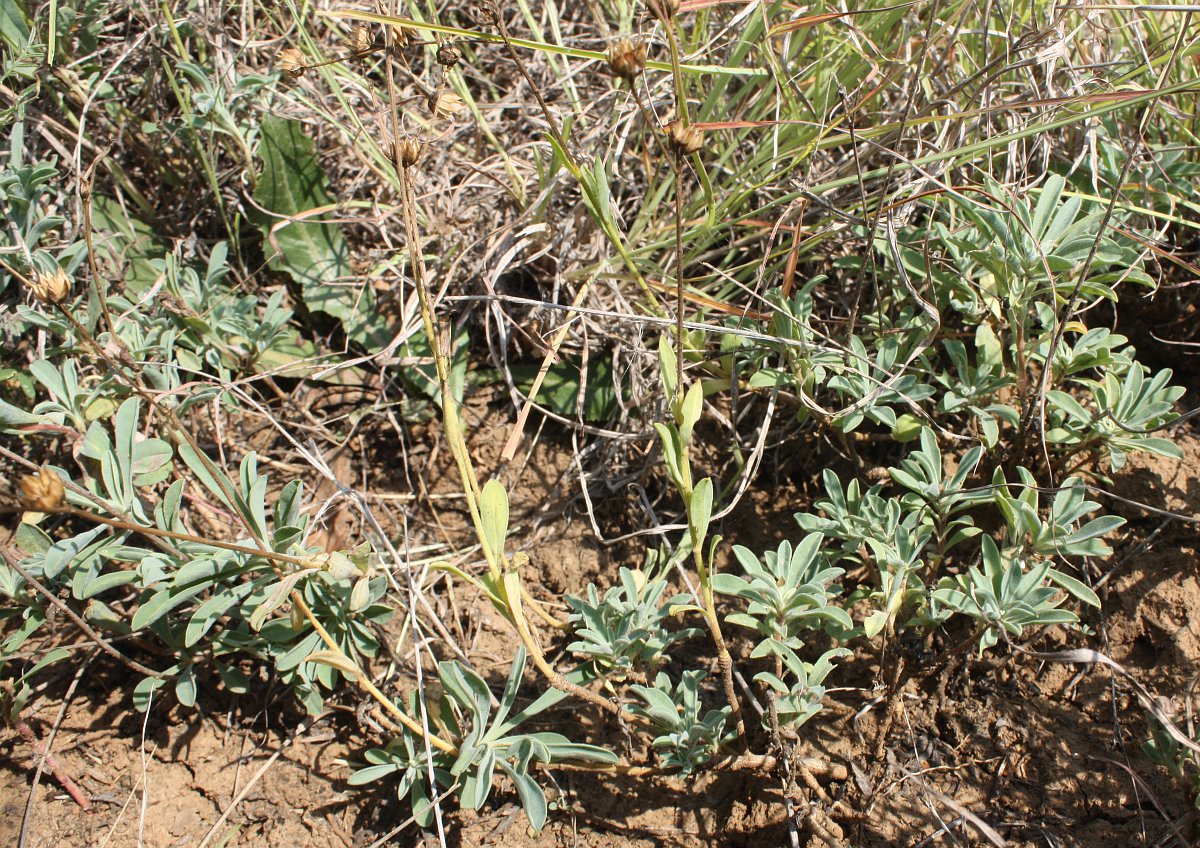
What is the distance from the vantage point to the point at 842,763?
1.75 m

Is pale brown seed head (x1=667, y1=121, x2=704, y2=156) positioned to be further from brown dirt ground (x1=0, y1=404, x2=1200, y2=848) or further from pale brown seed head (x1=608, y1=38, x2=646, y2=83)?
brown dirt ground (x1=0, y1=404, x2=1200, y2=848)

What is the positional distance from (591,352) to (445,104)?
2.30 ft

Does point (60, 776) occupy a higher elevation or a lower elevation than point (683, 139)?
lower

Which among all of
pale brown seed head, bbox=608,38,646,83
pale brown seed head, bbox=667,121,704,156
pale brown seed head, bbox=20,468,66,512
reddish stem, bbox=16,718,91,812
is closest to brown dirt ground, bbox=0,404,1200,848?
reddish stem, bbox=16,718,91,812

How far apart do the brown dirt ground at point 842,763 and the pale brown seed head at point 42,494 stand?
2.62 ft

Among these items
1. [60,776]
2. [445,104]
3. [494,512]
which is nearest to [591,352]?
[445,104]

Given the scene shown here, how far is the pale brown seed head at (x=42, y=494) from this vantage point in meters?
1.18

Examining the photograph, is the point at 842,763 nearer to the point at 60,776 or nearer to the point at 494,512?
the point at 494,512

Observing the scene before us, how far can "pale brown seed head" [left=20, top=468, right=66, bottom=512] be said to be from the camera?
118 centimetres

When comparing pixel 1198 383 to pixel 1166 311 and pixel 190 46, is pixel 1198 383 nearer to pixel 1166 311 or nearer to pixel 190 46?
pixel 1166 311

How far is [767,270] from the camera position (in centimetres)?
213

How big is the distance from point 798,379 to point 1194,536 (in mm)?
906

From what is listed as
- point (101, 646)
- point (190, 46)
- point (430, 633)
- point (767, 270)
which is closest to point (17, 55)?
point (190, 46)

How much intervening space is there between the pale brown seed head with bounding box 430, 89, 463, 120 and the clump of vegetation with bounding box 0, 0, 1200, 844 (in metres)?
0.05
